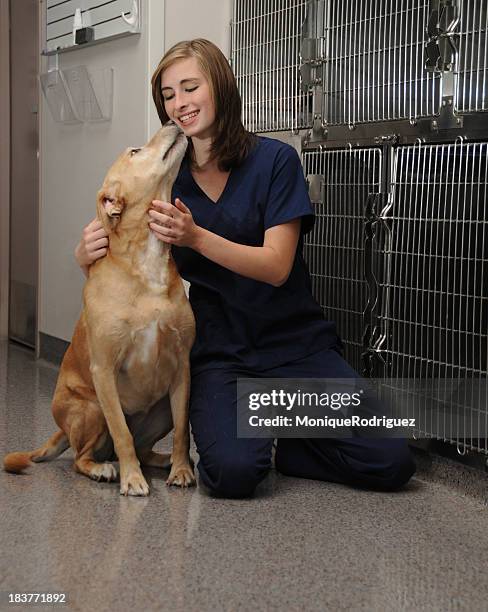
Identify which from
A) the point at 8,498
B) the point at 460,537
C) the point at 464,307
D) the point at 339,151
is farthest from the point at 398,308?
the point at 8,498

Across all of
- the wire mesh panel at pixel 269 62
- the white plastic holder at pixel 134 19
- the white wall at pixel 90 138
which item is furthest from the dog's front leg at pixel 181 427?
the white plastic holder at pixel 134 19

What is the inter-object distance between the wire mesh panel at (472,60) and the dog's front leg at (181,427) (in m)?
0.95

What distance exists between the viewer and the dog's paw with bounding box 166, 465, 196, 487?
237 cm

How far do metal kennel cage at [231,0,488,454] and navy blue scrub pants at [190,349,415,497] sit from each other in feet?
0.71

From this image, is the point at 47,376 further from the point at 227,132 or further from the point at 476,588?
the point at 476,588

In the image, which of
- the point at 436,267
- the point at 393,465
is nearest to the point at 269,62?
the point at 436,267

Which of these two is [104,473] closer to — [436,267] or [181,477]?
[181,477]

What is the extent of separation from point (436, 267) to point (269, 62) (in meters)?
1.07

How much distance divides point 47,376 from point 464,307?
2.11 meters

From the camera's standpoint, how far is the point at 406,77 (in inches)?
101

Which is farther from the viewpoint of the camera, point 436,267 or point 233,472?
point 436,267

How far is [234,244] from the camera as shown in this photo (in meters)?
2.30

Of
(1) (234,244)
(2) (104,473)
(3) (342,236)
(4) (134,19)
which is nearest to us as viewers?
(1) (234,244)

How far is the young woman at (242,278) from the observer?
235 cm
